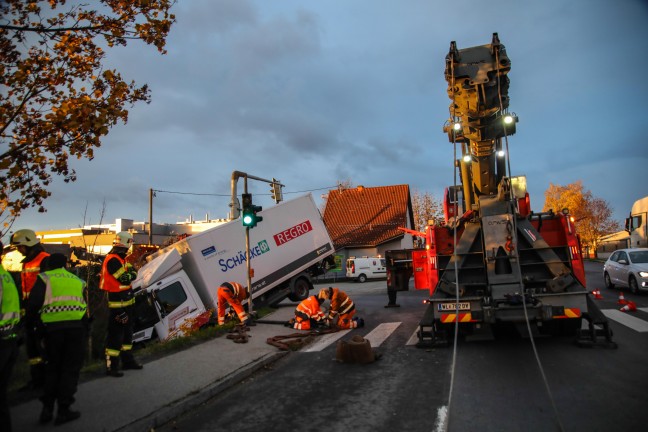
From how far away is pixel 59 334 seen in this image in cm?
475

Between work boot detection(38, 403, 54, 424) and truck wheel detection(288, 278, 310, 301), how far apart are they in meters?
11.6

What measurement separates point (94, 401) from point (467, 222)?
22.4 ft

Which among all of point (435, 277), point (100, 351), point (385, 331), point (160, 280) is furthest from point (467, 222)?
point (100, 351)

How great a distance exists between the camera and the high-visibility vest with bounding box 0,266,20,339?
3.89 metres

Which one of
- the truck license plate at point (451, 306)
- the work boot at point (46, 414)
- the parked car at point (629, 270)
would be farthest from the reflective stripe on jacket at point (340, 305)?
the parked car at point (629, 270)

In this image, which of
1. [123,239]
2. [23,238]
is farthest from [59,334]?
[123,239]

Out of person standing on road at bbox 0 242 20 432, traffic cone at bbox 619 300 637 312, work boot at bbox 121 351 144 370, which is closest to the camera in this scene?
person standing on road at bbox 0 242 20 432

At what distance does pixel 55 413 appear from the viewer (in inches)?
196

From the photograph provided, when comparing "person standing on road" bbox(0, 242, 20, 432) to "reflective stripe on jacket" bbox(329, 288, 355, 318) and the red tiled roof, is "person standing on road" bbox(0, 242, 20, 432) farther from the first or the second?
the red tiled roof

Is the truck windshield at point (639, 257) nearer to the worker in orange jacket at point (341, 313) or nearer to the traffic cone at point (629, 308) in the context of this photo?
the traffic cone at point (629, 308)

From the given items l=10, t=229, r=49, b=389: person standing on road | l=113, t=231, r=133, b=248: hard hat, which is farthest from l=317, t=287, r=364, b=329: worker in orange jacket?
l=10, t=229, r=49, b=389: person standing on road

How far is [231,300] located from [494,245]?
662 centimetres

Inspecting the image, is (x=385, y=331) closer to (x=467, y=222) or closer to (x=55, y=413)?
(x=467, y=222)

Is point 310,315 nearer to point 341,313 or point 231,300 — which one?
point 341,313
